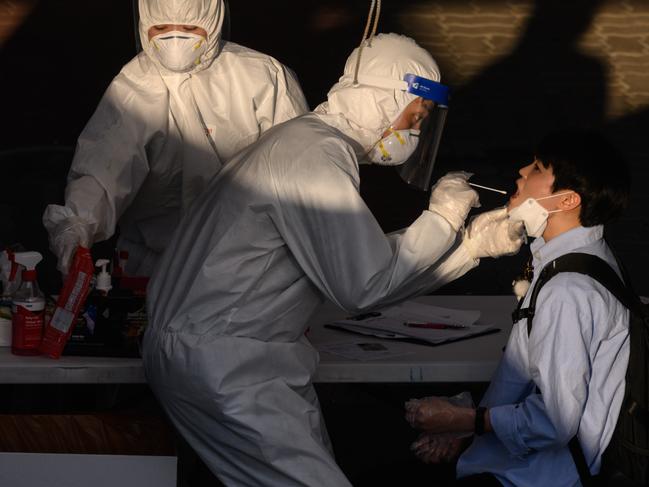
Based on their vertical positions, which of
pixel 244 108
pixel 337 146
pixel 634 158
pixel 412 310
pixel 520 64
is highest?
pixel 337 146

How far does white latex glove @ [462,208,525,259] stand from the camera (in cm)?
272

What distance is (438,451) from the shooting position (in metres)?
2.74

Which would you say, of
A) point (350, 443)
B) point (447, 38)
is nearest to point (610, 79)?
point (447, 38)

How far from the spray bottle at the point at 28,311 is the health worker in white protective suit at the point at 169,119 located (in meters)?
0.38

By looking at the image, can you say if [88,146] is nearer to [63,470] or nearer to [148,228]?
[148,228]

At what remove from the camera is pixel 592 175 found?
2568 millimetres

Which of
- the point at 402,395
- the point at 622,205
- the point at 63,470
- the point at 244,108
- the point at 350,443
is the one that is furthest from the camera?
the point at 402,395

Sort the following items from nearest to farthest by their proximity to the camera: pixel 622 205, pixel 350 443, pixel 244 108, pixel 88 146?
pixel 622 205 → pixel 88 146 → pixel 244 108 → pixel 350 443

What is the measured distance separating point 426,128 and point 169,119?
91 cm

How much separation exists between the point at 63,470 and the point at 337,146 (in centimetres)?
100

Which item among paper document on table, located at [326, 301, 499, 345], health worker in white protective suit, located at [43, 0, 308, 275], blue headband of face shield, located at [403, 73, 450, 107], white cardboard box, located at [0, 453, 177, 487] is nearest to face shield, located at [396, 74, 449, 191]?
blue headband of face shield, located at [403, 73, 450, 107]

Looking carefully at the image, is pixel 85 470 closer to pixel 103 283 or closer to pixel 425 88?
pixel 103 283

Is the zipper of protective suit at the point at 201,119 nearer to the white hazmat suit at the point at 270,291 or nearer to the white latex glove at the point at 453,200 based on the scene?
the white hazmat suit at the point at 270,291

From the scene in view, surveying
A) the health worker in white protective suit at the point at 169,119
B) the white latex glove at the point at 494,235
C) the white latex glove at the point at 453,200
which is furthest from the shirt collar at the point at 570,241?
the health worker in white protective suit at the point at 169,119
